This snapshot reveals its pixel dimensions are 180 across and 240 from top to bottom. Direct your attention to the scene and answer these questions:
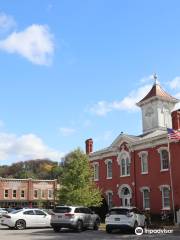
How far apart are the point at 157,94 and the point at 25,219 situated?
76.8 feet

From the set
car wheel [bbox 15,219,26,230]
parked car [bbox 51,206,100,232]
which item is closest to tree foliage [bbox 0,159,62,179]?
car wheel [bbox 15,219,26,230]

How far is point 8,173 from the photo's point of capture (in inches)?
5679

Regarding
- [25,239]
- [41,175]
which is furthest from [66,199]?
[41,175]

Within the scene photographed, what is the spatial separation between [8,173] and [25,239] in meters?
126

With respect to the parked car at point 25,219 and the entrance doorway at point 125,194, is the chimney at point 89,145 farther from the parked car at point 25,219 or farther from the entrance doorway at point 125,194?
the parked car at point 25,219

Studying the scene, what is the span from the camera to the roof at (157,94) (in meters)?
47.2

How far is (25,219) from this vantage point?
98.0 feet

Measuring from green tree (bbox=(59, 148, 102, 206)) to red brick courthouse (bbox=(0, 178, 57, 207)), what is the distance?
3946 cm

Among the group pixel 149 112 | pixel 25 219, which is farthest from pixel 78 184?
pixel 149 112

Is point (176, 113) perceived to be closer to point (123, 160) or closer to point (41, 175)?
point (123, 160)

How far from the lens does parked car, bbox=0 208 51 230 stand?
96.3ft

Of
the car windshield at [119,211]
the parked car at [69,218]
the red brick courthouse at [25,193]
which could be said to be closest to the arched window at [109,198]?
the parked car at [69,218]

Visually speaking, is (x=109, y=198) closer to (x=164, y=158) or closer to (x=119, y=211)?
(x=164, y=158)

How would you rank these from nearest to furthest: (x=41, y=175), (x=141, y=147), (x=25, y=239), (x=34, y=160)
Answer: (x=25, y=239) → (x=141, y=147) → (x=41, y=175) → (x=34, y=160)
